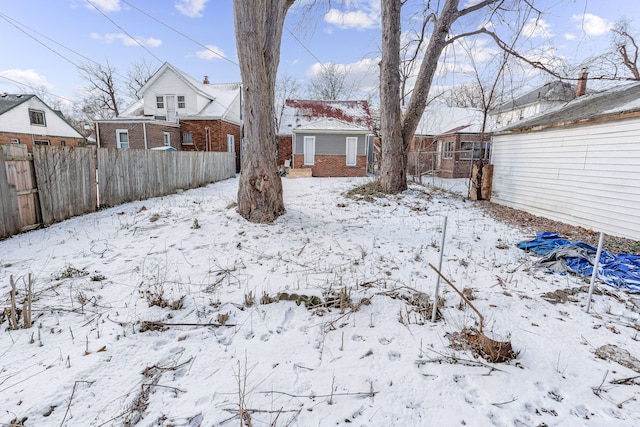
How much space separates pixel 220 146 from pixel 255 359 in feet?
62.7

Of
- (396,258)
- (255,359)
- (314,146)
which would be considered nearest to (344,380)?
(255,359)

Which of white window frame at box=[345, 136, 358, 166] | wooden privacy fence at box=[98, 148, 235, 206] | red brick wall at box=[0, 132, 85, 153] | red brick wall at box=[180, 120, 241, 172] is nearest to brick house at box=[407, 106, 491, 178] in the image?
white window frame at box=[345, 136, 358, 166]

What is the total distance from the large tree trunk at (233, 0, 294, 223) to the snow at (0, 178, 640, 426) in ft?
3.79

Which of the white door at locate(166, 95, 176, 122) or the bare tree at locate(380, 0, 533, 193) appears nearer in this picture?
the bare tree at locate(380, 0, 533, 193)

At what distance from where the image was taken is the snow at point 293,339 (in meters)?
1.88

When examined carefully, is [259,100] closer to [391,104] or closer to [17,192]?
[17,192]

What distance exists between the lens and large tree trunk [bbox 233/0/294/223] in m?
5.36

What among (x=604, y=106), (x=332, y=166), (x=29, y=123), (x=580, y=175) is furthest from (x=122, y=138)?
(x=604, y=106)

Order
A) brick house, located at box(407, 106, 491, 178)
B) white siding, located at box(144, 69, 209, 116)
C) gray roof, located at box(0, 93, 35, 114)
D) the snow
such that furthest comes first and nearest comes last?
gray roof, located at box(0, 93, 35, 114), white siding, located at box(144, 69, 209, 116), brick house, located at box(407, 106, 491, 178), the snow

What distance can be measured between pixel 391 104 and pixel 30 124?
28251 mm

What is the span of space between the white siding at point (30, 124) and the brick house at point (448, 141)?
92.5ft

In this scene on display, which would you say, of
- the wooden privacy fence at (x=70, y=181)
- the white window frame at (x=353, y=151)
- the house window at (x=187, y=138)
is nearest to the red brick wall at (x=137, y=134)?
the house window at (x=187, y=138)

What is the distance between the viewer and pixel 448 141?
19578mm

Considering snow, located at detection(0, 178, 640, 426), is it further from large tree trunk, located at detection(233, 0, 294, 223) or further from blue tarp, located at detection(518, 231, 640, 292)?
large tree trunk, located at detection(233, 0, 294, 223)
